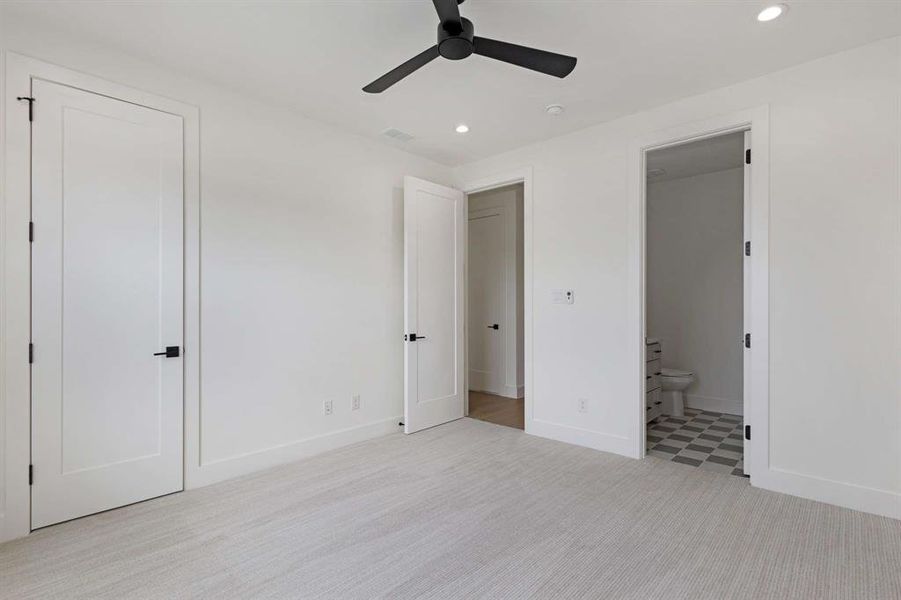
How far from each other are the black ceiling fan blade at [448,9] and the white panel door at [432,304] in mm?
2261

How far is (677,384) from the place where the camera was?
4.52m

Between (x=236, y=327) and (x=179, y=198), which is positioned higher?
(x=179, y=198)

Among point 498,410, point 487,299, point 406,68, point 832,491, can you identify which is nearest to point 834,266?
point 832,491

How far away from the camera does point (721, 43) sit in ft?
7.97

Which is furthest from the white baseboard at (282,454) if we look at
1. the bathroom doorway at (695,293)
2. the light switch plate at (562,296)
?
the bathroom doorway at (695,293)

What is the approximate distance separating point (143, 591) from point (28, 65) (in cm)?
269

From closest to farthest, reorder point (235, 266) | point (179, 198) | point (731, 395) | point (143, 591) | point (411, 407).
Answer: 1. point (143, 591)
2. point (179, 198)
3. point (235, 266)
4. point (411, 407)
5. point (731, 395)

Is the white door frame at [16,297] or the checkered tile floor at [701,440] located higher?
the white door frame at [16,297]

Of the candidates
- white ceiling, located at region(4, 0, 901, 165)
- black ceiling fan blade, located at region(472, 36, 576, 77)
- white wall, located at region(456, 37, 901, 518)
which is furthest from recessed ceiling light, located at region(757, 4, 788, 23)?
black ceiling fan blade, located at region(472, 36, 576, 77)

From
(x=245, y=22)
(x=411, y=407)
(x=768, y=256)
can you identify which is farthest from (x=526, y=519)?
(x=245, y=22)

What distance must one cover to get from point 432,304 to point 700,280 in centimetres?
317

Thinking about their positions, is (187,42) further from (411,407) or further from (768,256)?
(768,256)

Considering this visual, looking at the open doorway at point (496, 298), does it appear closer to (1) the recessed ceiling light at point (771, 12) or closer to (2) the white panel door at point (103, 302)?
(1) the recessed ceiling light at point (771, 12)

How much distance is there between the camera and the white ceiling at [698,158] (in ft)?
12.4
